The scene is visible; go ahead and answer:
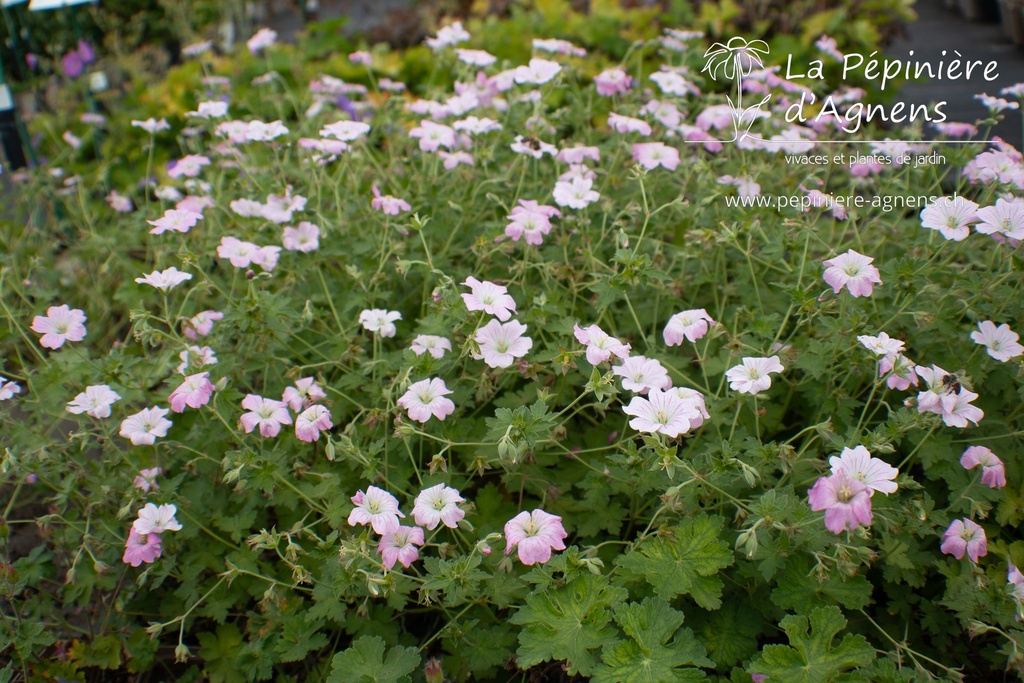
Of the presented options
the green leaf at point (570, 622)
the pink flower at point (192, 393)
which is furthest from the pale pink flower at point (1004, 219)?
the pink flower at point (192, 393)

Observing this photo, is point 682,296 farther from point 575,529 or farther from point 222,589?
point 222,589

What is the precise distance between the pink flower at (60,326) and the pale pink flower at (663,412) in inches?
57.4

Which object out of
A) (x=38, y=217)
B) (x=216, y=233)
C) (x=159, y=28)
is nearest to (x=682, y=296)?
(x=216, y=233)

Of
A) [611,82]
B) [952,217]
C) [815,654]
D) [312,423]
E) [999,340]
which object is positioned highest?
[611,82]

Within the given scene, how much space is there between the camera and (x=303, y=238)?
2246mm

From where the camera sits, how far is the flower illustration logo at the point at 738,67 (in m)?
2.69

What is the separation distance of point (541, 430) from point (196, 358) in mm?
962

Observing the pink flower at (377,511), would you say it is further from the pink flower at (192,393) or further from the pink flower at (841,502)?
the pink flower at (841,502)

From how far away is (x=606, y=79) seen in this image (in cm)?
271

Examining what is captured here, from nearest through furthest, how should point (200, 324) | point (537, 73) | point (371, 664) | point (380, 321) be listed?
point (371, 664) < point (380, 321) < point (200, 324) < point (537, 73)

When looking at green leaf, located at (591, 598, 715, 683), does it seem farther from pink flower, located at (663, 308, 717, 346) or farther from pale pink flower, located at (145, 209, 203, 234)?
pale pink flower, located at (145, 209, 203, 234)

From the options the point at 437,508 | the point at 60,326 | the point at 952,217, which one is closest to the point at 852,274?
the point at 952,217

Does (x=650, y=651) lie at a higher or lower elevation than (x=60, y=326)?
lower

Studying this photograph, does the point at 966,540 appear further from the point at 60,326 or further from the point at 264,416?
the point at 60,326
